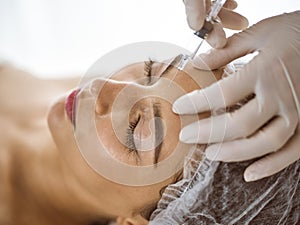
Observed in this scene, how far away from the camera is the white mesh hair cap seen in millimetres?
1163

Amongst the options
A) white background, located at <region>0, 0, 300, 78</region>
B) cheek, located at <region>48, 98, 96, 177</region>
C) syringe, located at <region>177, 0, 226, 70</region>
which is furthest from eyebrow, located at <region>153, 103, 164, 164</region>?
white background, located at <region>0, 0, 300, 78</region>

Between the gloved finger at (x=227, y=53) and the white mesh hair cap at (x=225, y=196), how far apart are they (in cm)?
21

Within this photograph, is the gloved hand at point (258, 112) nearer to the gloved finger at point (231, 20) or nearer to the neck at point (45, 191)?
the gloved finger at point (231, 20)

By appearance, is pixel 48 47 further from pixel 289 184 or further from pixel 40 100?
pixel 289 184

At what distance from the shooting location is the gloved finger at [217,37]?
3.88ft

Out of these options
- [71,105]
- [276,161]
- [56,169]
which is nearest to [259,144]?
[276,161]

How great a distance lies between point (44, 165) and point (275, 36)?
Result: 0.76 meters

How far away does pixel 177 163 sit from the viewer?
120cm

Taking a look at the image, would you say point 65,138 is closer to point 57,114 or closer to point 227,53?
point 57,114

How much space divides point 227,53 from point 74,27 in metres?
0.79

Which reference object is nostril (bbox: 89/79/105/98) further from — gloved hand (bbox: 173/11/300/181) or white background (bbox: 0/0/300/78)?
white background (bbox: 0/0/300/78)

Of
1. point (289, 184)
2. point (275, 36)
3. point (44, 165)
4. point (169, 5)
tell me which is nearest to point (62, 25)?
point (169, 5)

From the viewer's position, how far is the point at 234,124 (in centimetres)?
108

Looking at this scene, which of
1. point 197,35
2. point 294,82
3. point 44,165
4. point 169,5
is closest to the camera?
point 294,82
